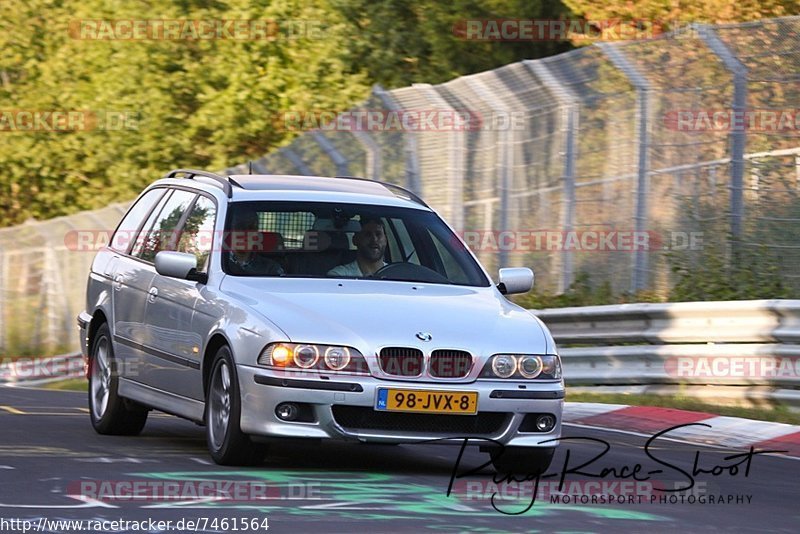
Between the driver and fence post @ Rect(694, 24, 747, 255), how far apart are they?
19.0 ft

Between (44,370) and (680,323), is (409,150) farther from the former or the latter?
(44,370)

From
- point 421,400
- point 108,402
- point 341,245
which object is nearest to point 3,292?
point 108,402

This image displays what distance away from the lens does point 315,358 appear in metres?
9.10

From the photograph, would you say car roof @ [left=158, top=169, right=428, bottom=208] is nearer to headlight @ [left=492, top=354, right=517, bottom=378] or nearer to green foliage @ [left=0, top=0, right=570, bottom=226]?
headlight @ [left=492, top=354, right=517, bottom=378]

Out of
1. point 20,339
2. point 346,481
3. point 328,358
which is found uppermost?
point 328,358

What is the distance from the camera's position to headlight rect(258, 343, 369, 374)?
29.8ft

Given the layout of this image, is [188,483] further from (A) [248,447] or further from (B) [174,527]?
(B) [174,527]

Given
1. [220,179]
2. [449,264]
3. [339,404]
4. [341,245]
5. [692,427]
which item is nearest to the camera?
[339,404]

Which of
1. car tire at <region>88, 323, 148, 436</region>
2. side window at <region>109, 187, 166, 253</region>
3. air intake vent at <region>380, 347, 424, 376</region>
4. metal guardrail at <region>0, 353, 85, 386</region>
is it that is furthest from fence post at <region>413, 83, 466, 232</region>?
air intake vent at <region>380, 347, 424, 376</region>

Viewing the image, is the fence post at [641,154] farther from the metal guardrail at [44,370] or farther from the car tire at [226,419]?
the metal guardrail at [44,370]

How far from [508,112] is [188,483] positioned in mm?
10391

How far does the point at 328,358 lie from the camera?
9086mm

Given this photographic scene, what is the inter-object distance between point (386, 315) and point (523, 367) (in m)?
0.76

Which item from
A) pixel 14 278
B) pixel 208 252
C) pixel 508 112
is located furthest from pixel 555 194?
pixel 14 278
